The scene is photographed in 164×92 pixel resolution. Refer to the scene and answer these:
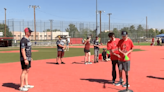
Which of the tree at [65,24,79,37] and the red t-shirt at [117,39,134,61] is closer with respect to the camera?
the red t-shirt at [117,39,134,61]


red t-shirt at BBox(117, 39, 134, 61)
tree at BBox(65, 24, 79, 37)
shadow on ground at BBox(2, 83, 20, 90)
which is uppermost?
tree at BBox(65, 24, 79, 37)

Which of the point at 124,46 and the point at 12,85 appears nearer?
the point at 124,46

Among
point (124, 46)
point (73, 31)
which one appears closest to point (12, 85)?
point (124, 46)

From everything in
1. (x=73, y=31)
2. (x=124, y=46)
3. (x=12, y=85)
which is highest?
(x=73, y=31)

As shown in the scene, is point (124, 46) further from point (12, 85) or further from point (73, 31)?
point (73, 31)

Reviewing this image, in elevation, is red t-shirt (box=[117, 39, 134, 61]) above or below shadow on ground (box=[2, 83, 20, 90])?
above

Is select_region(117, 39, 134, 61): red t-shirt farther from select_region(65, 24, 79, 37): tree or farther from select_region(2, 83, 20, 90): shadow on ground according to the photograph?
select_region(65, 24, 79, 37): tree

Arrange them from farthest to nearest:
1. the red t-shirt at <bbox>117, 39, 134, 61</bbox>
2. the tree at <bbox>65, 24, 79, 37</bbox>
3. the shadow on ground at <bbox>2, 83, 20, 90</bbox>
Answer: the tree at <bbox>65, 24, 79, 37</bbox>
the shadow on ground at <bbox>2, 83, 20, 90</bbox>
the red t-shirt at <bbox>117, 39, 134, 61</bbox>

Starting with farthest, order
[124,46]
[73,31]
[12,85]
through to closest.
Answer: [73,31] → [12,85] → [124,46]

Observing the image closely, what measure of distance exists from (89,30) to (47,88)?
56.4 meters

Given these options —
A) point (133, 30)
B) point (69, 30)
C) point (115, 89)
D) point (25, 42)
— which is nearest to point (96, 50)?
point (115, 89)

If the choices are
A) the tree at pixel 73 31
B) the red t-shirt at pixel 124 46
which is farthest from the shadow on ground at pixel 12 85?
the tree at pixel 73 31

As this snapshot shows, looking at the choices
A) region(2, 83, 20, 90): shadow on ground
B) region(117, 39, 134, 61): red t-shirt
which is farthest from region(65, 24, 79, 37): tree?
region(117, 39, 134, 61): red t-shirt

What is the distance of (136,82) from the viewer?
6.88 metres
